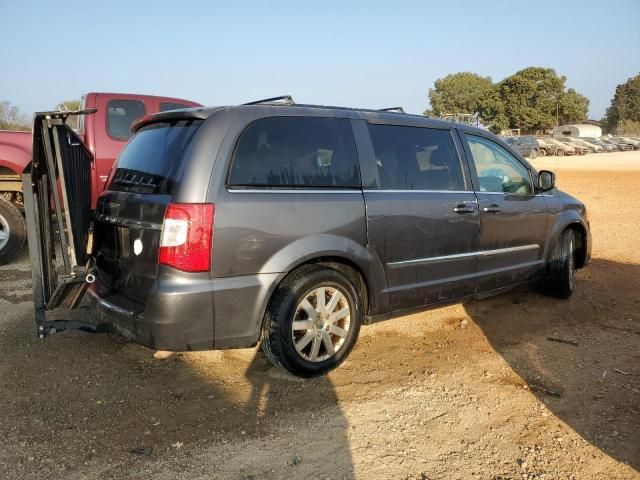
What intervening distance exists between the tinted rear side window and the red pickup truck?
3.19m

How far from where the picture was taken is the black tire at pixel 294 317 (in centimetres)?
338

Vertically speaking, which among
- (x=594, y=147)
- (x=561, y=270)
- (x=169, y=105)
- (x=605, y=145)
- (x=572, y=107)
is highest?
(x=572, y=107)

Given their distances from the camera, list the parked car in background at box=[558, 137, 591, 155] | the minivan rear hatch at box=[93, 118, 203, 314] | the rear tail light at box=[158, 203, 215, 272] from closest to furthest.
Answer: the rear tail light at box=[158, 203, 215, 272] → the minivan rear hatch at box=[93, 118, 203, 314] → the parked car in background at box=[558, 137, 591, 155]

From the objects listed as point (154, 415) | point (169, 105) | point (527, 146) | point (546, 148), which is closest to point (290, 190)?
point (154, 415)

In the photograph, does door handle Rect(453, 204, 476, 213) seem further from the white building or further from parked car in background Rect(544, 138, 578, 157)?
the white building

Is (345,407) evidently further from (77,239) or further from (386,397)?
(77,239)

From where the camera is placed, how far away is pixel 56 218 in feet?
11.8

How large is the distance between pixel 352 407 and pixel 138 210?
5.84 ft

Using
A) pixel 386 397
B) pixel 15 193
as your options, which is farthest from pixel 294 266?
pixel 15 193

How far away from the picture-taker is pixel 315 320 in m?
3.58

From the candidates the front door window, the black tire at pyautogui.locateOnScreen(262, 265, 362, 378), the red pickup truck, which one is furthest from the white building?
the black tire at pyautogui.locateOnScreen(262, 265, 362, 378)

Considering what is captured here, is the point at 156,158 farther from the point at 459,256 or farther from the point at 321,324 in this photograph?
the point at 459,256

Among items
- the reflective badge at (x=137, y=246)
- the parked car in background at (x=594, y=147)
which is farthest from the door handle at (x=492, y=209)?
the parked car in background at (x=594, y=147)

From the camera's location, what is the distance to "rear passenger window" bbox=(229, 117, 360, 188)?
330 centimetres
